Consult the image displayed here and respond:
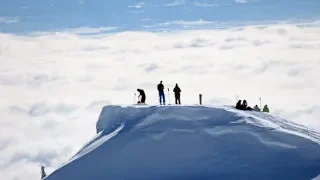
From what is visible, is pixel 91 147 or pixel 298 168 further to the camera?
pixel 91 147

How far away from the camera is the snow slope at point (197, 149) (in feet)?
144

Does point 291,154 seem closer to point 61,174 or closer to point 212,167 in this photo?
point 212,167

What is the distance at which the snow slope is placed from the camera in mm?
43844

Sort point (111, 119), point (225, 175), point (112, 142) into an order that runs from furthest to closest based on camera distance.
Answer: point (111, 119)
point (112, 142)
point (225, 175)

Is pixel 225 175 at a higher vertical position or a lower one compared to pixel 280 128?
lower

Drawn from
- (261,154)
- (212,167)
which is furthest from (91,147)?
(261,154)

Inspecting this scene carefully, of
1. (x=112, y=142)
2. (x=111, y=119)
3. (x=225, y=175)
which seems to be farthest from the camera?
(x=111, y=119)

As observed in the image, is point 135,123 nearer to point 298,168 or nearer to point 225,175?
point 225,175

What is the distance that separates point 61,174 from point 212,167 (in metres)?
11.7

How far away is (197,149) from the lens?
45500mm

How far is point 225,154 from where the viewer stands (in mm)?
45062

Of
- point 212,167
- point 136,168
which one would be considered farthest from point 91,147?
point 212,167

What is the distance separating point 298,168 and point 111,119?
692 inches

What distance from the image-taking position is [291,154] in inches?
1767
